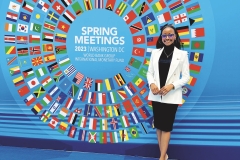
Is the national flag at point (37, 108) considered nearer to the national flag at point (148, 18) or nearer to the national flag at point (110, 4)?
the national flag at point (110, 4)

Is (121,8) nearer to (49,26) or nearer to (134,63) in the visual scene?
(134,63)

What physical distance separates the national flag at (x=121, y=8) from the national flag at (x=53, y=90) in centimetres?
80

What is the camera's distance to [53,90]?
92.9 inches

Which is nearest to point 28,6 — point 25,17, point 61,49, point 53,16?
point 25,17

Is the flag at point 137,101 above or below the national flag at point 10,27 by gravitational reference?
below

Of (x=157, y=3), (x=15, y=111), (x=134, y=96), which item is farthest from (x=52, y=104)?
(x=157, y=3)

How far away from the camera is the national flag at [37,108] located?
95.2 inches

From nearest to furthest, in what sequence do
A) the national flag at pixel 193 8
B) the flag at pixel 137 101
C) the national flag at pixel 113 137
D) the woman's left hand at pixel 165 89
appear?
the woman's left hand at pixel 165 89 < the national flag at pixel 193 8 < the flag at pixel 137 101 < the national flag at pixel 113 137

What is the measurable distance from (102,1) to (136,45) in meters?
0.43

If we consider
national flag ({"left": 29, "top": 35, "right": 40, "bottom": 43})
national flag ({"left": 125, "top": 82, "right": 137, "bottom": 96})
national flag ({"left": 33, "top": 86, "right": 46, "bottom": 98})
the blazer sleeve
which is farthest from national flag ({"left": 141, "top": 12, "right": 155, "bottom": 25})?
national flag ({"left": 33, "top": 86, "right": 46, "bottom": 98})

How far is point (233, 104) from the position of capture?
2086 mm

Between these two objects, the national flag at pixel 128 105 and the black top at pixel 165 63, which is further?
the national flag at pixel 128 105

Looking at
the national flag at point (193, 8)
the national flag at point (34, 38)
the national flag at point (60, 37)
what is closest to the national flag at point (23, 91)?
the national flag at point (34, 38)

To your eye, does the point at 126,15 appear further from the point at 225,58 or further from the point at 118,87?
the point at 225,58
